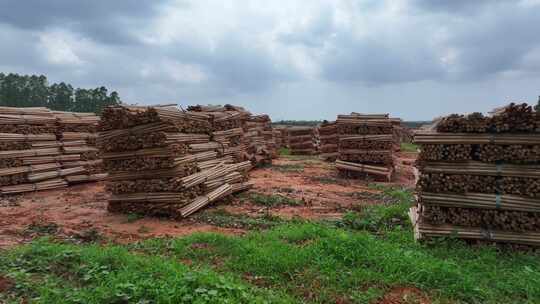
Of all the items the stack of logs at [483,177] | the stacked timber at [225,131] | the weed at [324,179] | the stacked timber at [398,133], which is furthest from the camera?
the stacked timber at [398,133]

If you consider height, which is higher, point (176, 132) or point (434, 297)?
point (176, 132)

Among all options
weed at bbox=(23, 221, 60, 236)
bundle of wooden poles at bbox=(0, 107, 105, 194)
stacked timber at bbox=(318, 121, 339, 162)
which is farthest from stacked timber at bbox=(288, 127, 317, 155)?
weed at bbox=(23, 221, 60, 236)

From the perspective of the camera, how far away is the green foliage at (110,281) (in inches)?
159

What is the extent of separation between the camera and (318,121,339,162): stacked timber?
68.6 feet

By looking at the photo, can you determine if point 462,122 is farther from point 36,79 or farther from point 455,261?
point 36,79

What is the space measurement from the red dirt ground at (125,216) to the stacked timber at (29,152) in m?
0.47

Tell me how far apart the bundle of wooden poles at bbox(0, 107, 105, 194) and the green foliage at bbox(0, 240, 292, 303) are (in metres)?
7.90

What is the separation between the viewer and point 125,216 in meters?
8.70

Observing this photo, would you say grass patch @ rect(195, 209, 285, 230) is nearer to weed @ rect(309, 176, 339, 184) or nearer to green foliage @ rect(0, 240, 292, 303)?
green foliage @ rect(0, 240, 292, 303)

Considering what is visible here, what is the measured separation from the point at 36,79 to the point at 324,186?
1422 inches

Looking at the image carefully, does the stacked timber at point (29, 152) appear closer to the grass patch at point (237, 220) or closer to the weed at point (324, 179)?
the grass patch at point (237, 220)

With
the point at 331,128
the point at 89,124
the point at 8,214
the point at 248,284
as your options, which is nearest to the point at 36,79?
the point at 89,124

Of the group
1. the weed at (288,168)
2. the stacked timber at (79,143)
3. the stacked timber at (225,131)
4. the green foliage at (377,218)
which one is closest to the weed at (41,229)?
the stacked timber at (225,131)

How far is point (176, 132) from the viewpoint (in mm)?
8914
